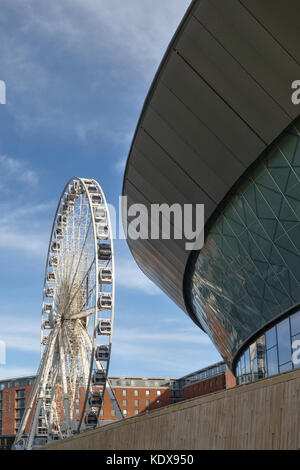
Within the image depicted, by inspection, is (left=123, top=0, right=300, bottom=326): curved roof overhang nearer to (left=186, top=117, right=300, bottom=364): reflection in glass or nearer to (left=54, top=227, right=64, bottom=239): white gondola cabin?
(left=186, top=117, right=300, bottom=364): reflection in glass

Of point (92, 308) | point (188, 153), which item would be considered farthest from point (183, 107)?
point (92, 308)

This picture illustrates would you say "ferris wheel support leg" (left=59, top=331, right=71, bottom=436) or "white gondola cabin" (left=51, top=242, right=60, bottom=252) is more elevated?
"white gondola cabin" (left=51, top=242, right=60, bottom=252)

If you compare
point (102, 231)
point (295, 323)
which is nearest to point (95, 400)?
point (102, 231)

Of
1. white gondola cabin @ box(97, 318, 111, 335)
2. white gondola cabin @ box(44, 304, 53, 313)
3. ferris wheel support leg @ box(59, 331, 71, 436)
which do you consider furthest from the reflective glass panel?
white gondola cabin @ box(44, 304, 53, 313)

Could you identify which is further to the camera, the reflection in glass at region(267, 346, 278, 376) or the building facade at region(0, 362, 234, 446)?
the building facade at region(0, 362, 234, 446)

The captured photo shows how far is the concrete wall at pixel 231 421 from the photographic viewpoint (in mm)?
9531

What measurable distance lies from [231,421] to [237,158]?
8.35 metres

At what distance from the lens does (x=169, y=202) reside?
21422mm

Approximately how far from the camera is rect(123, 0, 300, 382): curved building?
1438cm

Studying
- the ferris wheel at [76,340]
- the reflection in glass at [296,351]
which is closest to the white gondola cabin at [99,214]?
the ferris wheel at [76,340]

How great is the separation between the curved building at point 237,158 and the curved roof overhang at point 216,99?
0.03 m

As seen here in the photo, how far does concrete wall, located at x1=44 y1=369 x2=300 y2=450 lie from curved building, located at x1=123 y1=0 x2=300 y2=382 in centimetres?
653

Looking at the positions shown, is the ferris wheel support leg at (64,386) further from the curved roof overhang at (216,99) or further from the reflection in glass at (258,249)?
the curved roof overhang at (216,99)

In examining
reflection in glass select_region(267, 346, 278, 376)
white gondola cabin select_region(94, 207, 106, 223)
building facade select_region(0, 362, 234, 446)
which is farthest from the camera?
building facade select_region(0, 362, 234, 446)
